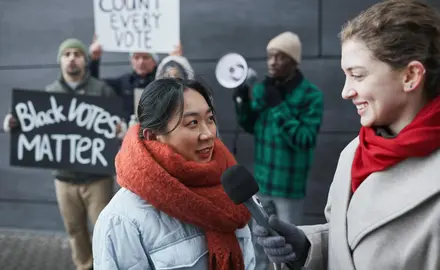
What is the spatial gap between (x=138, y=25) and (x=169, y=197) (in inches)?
124

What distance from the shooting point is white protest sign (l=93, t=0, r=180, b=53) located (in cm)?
461

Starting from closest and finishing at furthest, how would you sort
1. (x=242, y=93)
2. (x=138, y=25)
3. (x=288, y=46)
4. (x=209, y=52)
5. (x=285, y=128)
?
(x=285, y=128) → (x=288, y=46) → (x=242, y=93) → (x=138, y=25) → (x=209, y=52)

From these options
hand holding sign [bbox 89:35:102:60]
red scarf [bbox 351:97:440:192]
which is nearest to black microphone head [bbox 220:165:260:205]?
red scarf [bbox 351:97:440:192]

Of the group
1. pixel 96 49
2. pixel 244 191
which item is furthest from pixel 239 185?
pixel 96 49

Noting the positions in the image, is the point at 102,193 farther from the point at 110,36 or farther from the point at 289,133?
the point at 289,133

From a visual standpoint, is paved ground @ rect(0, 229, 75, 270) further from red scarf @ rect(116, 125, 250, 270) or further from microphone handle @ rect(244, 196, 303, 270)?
microphone handle @ rect(244, 196, 303, 270)

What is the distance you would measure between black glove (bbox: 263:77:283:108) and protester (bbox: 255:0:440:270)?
251cm

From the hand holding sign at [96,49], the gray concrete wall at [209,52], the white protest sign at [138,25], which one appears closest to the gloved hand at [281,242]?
the white protest sign at [138,25]

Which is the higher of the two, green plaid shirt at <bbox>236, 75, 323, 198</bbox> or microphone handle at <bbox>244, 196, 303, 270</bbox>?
microphone handle at <bbox>244, 196, 303, 270</bbox>

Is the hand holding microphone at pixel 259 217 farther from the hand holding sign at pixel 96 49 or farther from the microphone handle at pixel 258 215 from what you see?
the hand holding sign at pixel 96 49

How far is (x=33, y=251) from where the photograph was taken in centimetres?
577

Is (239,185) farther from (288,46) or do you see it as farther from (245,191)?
(288,46)

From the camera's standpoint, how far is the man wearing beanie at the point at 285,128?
163 inches

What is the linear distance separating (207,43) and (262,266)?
3755 millimetres
